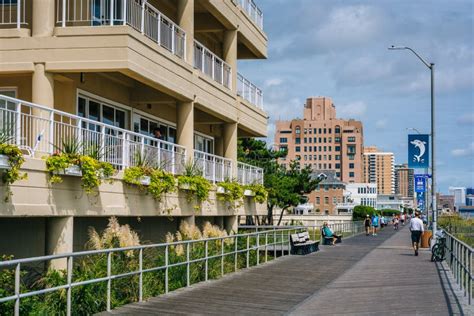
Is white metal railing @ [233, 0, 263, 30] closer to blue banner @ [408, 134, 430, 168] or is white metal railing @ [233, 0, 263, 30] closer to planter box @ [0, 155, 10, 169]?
blue banner @ [408, 134, 430, 168]

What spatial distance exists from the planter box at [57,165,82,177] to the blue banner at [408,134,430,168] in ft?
78.1

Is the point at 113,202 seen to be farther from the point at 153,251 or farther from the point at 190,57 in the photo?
the point at 190,57

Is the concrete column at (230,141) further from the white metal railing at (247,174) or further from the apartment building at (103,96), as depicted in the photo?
the apartment building at (103,96)

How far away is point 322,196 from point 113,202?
168912 mm

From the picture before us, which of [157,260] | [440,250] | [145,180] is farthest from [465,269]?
[440,250]

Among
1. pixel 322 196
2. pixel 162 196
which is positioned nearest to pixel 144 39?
pixel 162 196

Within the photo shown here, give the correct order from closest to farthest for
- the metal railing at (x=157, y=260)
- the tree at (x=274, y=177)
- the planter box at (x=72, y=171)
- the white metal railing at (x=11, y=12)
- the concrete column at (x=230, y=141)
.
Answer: the metal railing at (x=157, y=260)
the planter box at (x=72, y=171)
the white metal railing at (x=11, y=12)
the concrete column at (x=230, y=141)
the tree at (x=274, y=177)

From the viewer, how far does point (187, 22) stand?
86.6 ft

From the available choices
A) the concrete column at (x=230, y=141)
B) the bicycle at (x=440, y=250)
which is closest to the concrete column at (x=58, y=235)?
the bicycle at (x=440, y=250)

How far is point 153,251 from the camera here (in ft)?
61.3

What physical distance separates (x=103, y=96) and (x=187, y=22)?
178 inches

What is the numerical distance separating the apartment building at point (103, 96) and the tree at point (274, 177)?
3169cm

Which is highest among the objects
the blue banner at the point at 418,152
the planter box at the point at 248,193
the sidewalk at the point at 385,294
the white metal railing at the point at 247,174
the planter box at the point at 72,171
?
the blue banner at the point at 418,152

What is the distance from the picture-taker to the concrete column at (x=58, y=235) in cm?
1644
